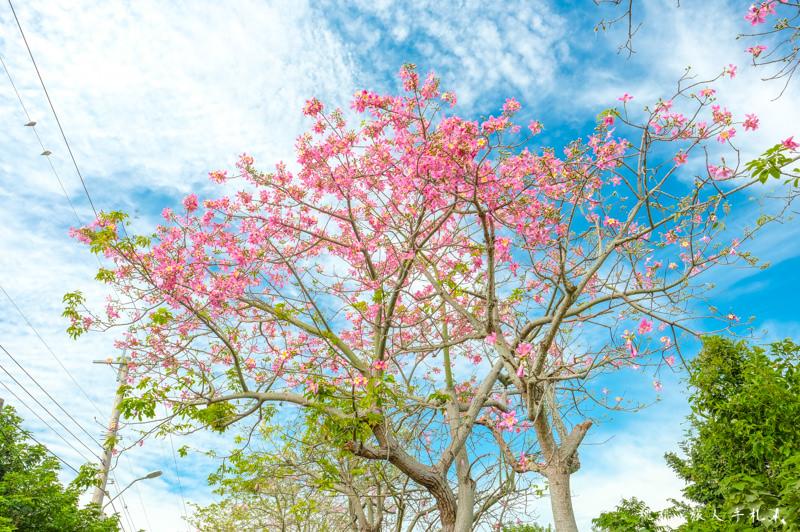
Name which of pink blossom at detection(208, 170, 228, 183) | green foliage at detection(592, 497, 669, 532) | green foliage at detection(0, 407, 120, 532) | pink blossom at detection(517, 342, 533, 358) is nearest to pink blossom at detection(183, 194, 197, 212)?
pink blossom at detection(208, 170, 228, 183)

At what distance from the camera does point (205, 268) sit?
7.90m

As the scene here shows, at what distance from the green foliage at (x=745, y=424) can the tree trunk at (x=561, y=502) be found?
1457mm

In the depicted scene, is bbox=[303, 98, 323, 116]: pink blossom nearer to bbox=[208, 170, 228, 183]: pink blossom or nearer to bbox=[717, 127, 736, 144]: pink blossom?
bbox=[208, 170, 228, 183]: pink blossom

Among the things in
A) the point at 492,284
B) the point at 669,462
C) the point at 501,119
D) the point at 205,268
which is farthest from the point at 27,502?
the point at 669,462

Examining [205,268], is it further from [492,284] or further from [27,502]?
[27,502]

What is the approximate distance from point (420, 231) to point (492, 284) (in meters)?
1.25

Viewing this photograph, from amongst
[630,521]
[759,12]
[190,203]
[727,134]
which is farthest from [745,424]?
[190,203]

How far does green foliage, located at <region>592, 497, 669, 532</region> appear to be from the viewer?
5.04m

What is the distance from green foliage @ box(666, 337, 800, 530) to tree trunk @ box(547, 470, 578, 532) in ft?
4.78

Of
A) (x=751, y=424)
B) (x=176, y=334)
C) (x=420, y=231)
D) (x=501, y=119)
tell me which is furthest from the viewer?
(x=176, y=334)

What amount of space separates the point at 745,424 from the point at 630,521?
70.5 inches

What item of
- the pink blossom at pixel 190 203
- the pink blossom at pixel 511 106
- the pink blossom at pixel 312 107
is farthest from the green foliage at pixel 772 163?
the pink blossom at pixel 190 203

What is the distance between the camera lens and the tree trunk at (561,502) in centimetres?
634

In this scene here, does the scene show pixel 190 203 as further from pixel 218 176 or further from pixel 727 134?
pixel 727 134
